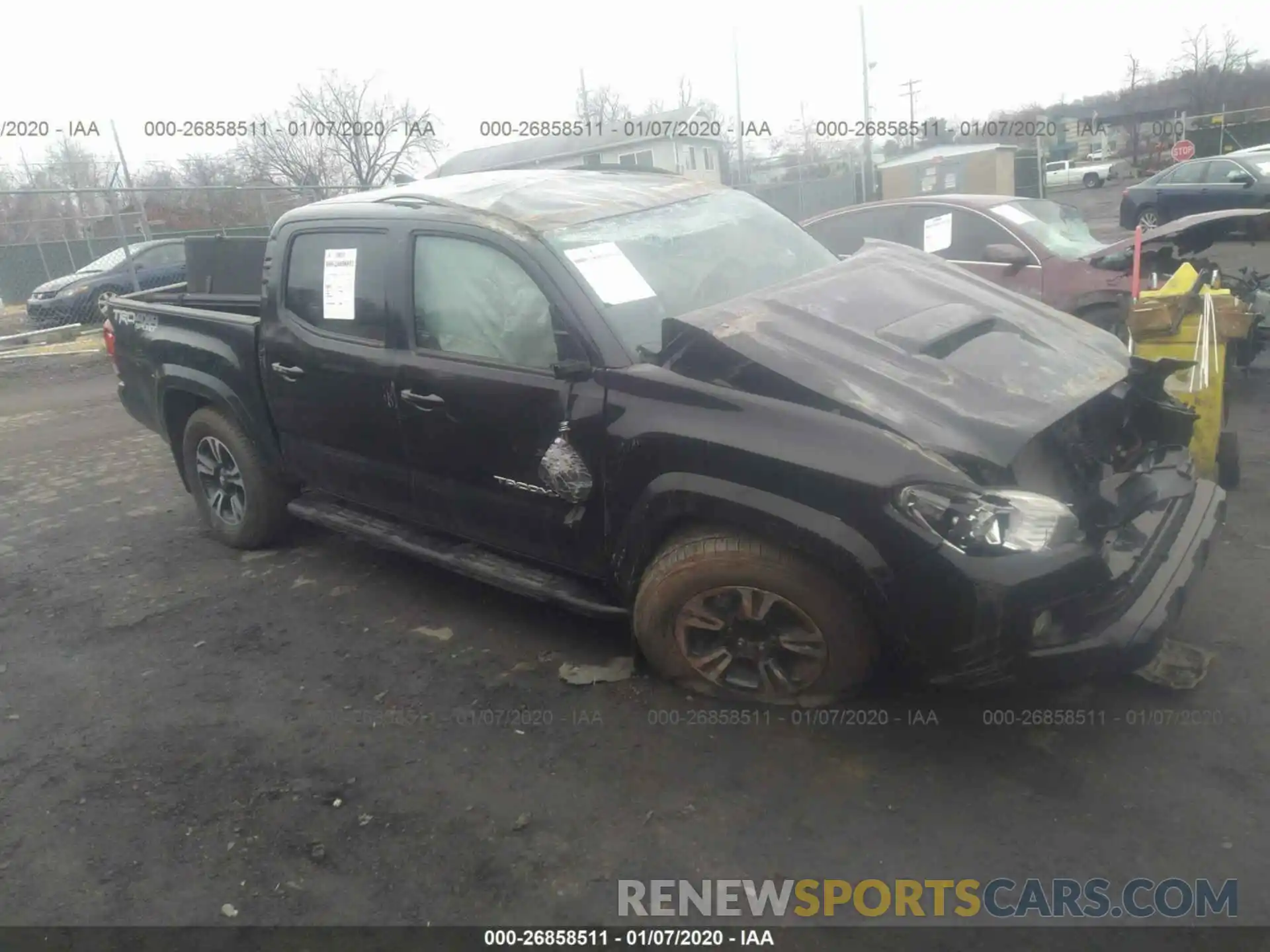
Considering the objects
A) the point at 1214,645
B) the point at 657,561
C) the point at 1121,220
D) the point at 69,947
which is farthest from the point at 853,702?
the point at 1121,220

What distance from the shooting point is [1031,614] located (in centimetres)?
263

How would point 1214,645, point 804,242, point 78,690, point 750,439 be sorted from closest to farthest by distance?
1. point 750,439
2. point 1214,645
3. point 78,690
4. point 804,242

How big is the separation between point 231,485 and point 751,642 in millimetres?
3302

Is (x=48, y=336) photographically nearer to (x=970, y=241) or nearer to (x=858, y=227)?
(x=858, y=227)

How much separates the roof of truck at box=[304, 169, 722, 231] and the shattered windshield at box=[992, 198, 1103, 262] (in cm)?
369

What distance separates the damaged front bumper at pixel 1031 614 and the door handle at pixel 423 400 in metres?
1.93

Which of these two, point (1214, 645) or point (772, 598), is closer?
point (772, 598)

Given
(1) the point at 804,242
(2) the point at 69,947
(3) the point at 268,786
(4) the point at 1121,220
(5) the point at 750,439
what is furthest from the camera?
(4) the point at 1121,220

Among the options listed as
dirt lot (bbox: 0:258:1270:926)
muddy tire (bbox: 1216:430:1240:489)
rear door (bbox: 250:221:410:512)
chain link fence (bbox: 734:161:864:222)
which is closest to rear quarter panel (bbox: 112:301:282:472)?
rear door (bbox: 250:221:410:512)

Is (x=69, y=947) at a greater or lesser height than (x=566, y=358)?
lesser

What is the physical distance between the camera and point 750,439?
2.87 metres

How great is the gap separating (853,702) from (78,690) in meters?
3.14

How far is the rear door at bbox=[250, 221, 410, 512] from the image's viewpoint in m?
3.94

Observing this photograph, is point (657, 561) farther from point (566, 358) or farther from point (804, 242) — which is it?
point (804, 242)
